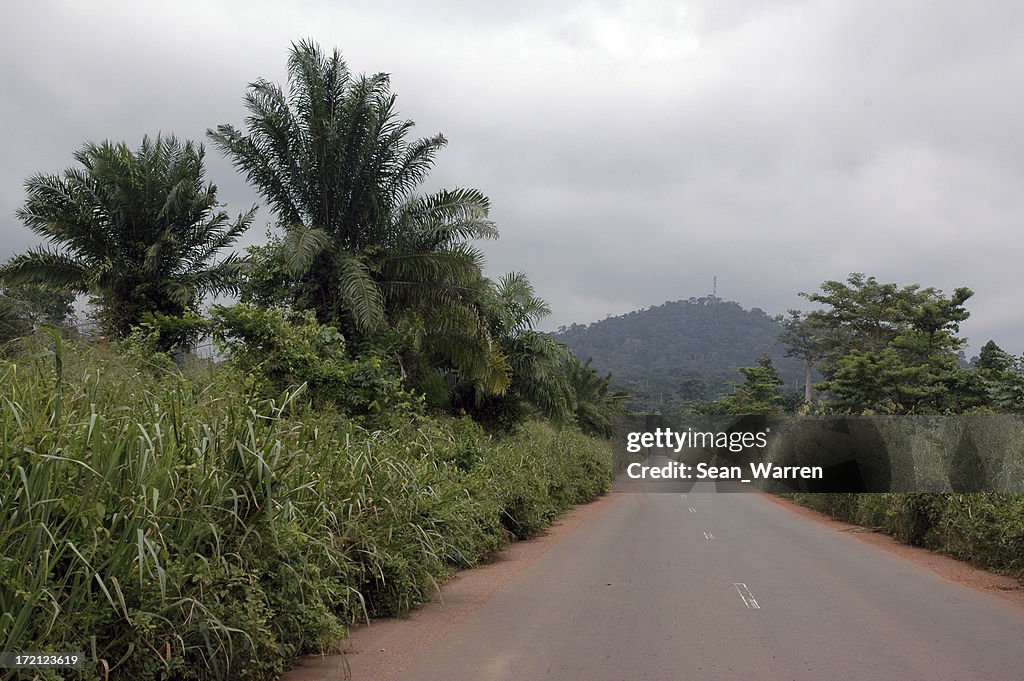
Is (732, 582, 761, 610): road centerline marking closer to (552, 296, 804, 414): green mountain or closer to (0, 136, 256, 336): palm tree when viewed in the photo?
(0, 136, 256, 336): palm tree

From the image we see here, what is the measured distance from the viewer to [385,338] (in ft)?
59.3

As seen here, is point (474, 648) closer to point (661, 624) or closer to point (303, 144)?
point (661, 624)

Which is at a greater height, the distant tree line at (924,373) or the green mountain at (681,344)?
the green mountain at (681,344)

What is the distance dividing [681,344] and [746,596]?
161206 millimetres

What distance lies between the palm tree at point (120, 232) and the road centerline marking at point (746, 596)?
513 inches

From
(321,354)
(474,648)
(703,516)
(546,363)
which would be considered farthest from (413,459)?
(703,516)

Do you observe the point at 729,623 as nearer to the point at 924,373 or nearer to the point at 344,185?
the point at 344,185

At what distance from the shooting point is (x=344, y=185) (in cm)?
1927

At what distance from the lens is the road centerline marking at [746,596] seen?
35.8 feet

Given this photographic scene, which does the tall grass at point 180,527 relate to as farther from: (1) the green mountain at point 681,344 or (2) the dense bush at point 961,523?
(1) the green mountain at point 681,344

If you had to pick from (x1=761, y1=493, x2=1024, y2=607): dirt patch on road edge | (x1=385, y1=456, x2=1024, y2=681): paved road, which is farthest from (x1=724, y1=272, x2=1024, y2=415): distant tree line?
(x1=385, y1=456, x2=1024, y2=681): paved road

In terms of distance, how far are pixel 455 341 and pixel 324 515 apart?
489 inches

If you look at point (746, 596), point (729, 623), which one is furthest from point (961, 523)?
point (729, 623)

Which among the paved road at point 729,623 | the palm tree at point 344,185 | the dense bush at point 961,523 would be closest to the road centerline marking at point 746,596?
the paved road at point 729,623
